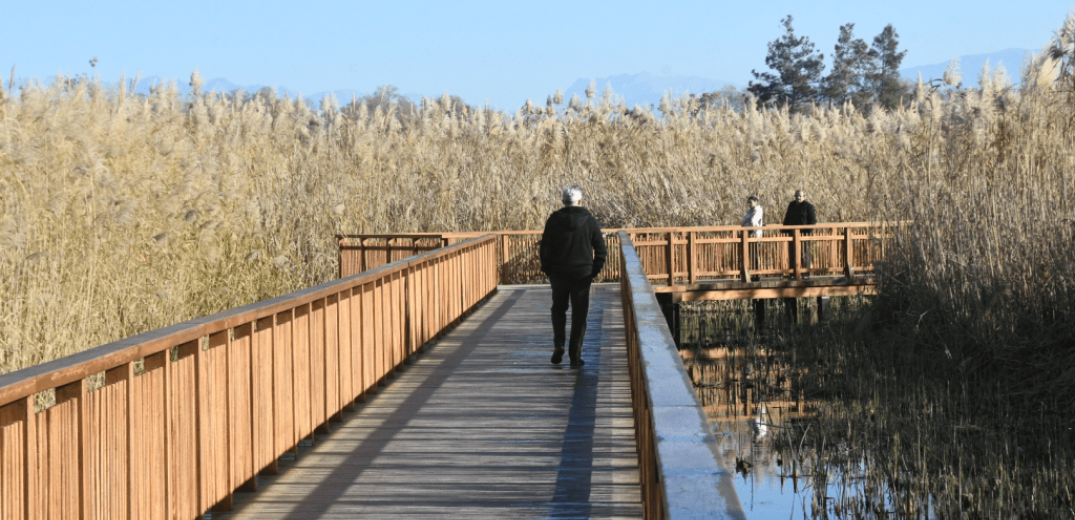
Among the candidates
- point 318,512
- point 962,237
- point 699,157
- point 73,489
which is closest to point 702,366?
point 962,237

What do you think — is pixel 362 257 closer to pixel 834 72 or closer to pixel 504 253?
pixel 504 253

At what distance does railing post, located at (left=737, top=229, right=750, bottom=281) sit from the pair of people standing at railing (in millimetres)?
241

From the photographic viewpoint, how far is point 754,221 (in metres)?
20.1

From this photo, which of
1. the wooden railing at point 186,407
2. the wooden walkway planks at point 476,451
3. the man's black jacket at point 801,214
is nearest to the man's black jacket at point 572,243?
the wooden walkway planks at point 476,451

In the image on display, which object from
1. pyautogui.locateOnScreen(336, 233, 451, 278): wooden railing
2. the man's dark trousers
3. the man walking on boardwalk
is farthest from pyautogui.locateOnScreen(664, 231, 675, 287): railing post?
the man walking on boardwalk

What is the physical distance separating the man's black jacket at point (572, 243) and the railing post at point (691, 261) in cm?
1048

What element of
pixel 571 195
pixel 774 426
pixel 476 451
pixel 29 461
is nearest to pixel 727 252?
pixel 774 426

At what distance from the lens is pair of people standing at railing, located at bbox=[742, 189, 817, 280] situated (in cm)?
1984

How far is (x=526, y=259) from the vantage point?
68.2ft

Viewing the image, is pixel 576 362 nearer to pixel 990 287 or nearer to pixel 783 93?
pixel 990 287

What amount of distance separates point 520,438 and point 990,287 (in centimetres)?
738

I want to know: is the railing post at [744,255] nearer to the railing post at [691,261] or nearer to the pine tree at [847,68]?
the railing post at [691,261]

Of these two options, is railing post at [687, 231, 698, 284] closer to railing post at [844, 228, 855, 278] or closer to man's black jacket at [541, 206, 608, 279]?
railing post at [844, 228, 855, 278]

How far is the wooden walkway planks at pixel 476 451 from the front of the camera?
17.1ft
